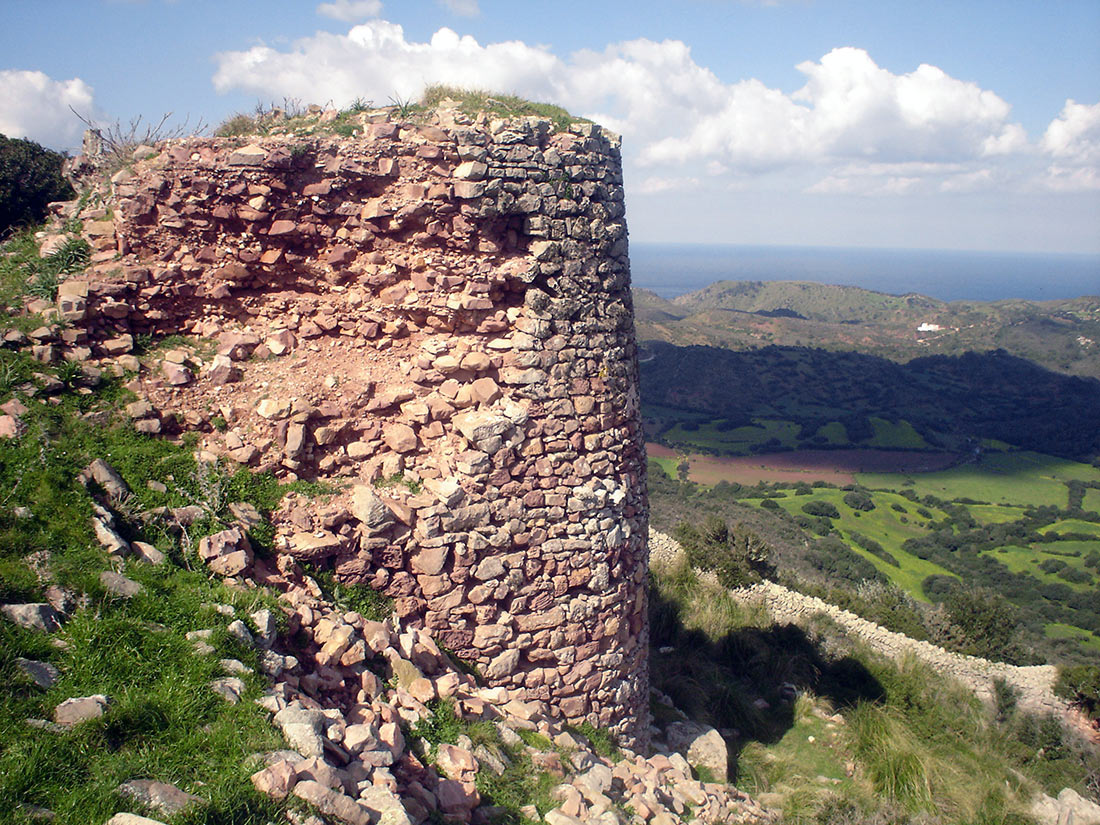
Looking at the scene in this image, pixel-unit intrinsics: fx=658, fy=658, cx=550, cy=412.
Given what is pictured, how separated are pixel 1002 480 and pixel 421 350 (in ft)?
184

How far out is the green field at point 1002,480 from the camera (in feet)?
149

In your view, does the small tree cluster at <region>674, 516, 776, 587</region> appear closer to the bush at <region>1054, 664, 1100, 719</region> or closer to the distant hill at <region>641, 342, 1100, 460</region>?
the bush at <region>1054, 664, 1100, 719</region>

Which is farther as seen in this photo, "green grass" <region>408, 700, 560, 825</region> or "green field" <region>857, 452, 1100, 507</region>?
"green field" <region>857, 452, 1100, 507</region>

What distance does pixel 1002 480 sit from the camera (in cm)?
4925

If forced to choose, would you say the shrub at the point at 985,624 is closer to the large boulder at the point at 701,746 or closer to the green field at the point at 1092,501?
the large boulder at the point at 701,746

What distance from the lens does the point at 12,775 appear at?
2793mm

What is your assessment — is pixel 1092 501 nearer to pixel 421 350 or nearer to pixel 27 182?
pixel 421 350

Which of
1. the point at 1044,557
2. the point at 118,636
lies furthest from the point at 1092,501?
the point at 118,636

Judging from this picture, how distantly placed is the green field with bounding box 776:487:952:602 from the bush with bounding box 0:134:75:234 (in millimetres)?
29163

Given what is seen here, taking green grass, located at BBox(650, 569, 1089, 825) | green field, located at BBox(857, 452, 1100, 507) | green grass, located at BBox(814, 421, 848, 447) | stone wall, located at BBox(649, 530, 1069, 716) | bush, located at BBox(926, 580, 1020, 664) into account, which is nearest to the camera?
green grass, located at BBox(650, 569, 1089, 825)

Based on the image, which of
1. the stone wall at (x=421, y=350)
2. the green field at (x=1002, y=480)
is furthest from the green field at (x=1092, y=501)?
the stone wall at (x=421, y=350)

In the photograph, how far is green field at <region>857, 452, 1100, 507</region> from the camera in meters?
45.3

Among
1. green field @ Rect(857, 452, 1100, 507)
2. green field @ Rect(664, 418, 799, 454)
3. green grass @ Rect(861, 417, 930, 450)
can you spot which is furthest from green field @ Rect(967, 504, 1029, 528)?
green field @ Rect(664, 418, 799, 454)

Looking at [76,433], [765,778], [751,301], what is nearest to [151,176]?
[76,433]
